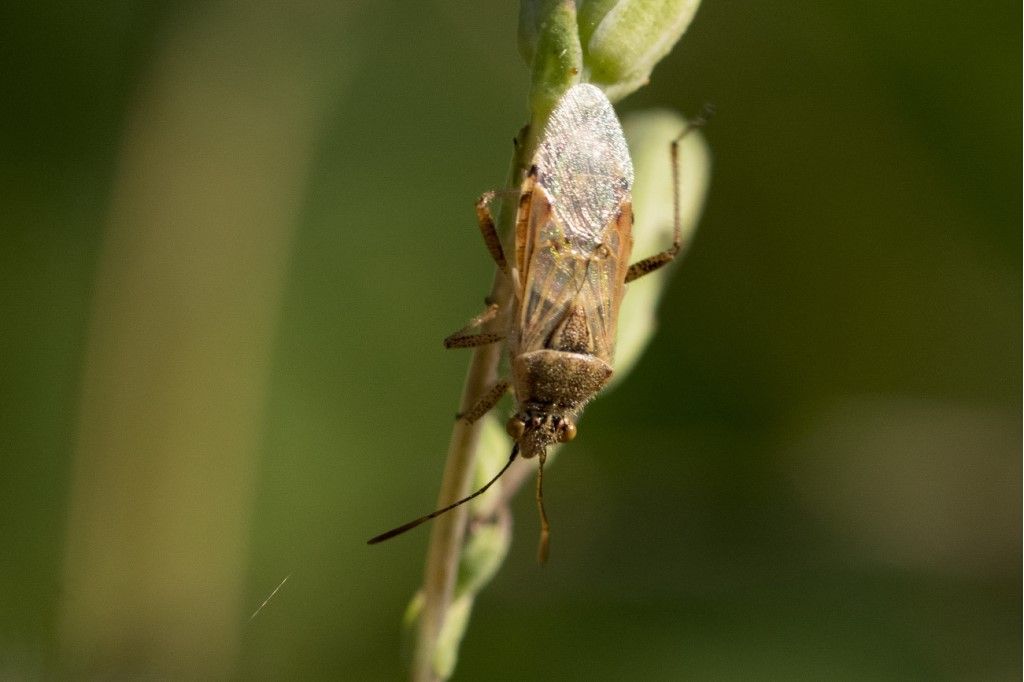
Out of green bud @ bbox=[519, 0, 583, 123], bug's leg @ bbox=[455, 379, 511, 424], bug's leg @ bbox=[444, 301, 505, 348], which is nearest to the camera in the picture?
green bud @ bbox=[519, 0, 583, 123]

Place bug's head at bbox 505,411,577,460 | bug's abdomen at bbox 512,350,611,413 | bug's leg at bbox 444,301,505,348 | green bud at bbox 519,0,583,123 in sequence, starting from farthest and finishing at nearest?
bug's abdomen at bbox 512,350,611,413, bug's head at bbox 505,411,577,460, bug's leg at bbox 444,301,505,348, green bud at bbox 519,0,583,123

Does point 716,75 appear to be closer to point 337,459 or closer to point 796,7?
point 796,7

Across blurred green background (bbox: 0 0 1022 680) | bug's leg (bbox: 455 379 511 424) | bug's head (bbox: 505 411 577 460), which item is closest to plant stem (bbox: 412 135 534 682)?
bug's leg (bbox: 455 379 511 424)

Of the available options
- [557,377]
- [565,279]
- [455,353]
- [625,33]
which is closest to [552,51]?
[625,33]

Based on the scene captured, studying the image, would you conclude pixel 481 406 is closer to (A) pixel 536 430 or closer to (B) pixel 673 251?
(A) pixel 536 430

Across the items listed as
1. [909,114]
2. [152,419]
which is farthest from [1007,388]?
[152,419]

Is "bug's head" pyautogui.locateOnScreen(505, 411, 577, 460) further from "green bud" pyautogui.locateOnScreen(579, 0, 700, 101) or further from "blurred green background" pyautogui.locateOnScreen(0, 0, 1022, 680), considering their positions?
"blurred green background" pyautogui.locateOnScreen(0, 0, 1022, 680)

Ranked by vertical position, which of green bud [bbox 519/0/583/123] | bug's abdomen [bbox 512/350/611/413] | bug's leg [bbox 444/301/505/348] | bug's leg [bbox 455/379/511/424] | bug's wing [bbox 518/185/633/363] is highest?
green bud [bbox 519/0/583/123]
